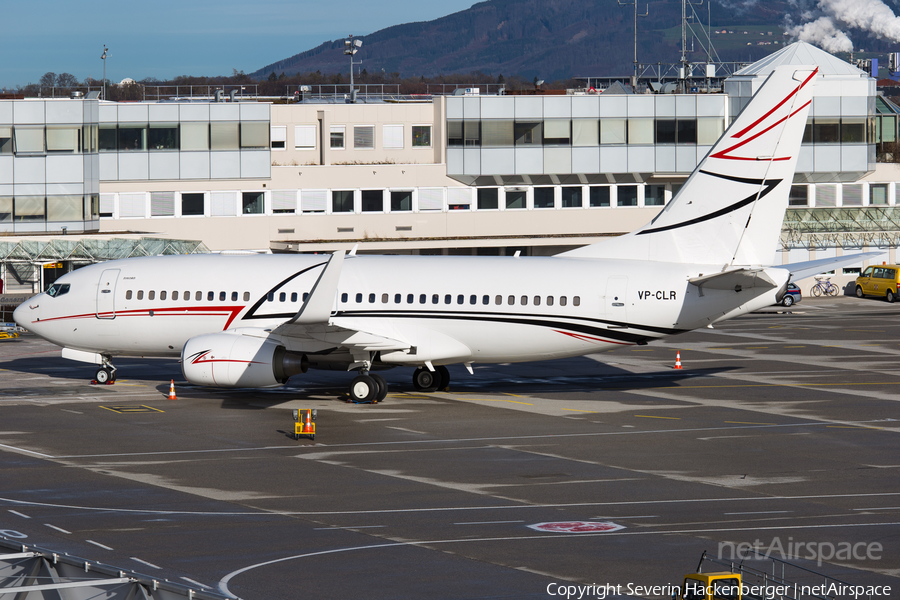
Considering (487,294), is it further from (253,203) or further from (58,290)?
(253,203)

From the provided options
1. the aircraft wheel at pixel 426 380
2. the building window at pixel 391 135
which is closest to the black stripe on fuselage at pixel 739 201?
the aircraft wheel at pixel 426 380

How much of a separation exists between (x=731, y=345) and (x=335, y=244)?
1208 inches

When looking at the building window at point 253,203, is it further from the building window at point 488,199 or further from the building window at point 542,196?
the building window at point 542,196

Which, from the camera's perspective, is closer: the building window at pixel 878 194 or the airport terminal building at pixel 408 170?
the airport terminal building at pixel 408 170

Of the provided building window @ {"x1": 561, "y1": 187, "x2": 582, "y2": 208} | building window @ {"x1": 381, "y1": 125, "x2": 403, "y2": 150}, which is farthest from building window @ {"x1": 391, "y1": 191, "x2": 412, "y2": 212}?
building window @ {"x1": 561, "y1": 187, "x2": 582, "y2": 208}

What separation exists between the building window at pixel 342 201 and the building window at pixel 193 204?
9631 millimetres

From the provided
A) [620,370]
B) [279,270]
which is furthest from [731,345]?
[279,270]

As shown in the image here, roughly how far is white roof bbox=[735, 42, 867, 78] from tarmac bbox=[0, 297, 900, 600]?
49.3 m

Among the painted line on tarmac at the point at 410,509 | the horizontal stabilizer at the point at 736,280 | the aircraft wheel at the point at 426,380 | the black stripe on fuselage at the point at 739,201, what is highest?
the black stripe on fuselage at the point at 739,201

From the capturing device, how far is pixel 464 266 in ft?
131

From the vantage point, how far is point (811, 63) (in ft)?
294

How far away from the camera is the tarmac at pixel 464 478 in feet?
63.0

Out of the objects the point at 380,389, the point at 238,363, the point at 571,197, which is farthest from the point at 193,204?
the point at 380,389

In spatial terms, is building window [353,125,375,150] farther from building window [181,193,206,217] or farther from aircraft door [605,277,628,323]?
aircraft door [605,277,628,323]
